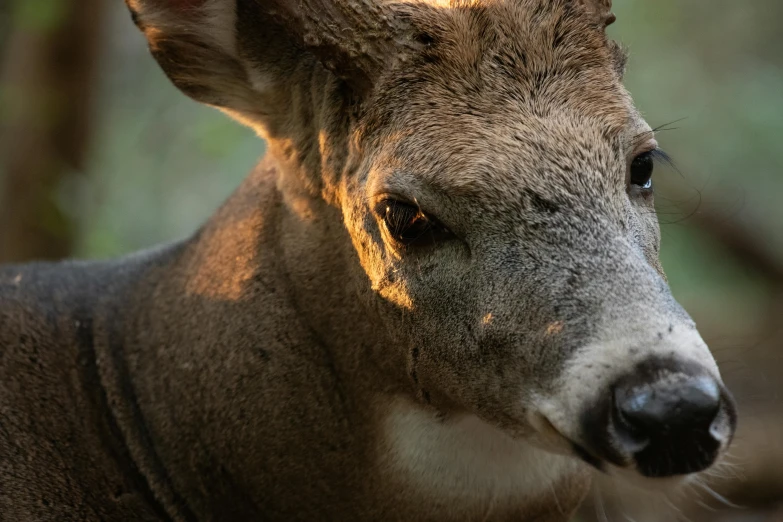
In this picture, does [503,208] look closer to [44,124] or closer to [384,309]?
[384,309]

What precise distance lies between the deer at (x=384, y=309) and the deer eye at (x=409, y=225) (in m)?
0.02

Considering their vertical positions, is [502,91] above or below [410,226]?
above

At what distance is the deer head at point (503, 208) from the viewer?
3.36 meters

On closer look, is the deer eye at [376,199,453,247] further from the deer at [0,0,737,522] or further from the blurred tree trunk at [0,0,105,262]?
the blurred tree trunk at [0,0,105,262]

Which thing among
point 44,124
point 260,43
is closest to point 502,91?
point 260,43

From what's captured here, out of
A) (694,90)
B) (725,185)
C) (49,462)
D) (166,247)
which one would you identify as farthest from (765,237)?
(49,462)

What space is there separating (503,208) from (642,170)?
707 mm

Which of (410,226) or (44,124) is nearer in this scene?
(410,226)

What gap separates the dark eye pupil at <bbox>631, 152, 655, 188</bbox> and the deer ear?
1.07m

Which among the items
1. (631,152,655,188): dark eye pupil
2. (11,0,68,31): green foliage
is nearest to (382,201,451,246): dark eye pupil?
(631,152,655,188): dark eye pupil

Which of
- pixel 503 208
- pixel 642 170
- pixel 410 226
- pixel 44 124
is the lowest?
pixel 44 124

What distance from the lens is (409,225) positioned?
3945 millimetres

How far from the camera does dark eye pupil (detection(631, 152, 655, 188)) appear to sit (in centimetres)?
405

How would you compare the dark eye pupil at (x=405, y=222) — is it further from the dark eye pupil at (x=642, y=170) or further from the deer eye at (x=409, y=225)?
the dark eye pupil at (x=642, y=170)
